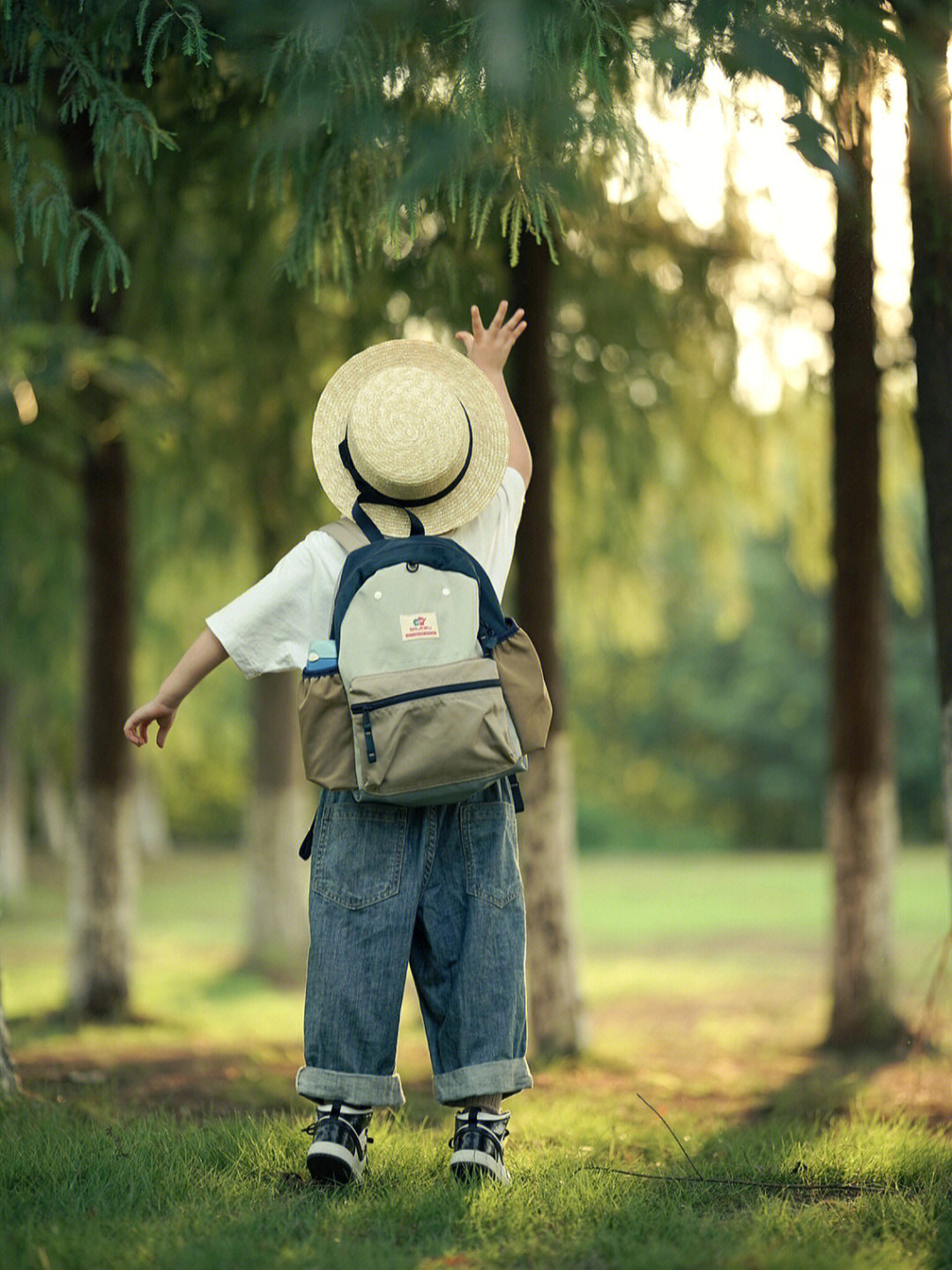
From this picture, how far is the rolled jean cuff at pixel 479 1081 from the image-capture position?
3023 millimetres

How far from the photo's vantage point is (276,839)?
32.6 ft

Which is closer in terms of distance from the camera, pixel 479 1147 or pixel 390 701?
pixel 390 701

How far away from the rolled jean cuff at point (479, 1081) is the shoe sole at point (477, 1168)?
122 millimetres

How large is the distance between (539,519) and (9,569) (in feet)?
17.4

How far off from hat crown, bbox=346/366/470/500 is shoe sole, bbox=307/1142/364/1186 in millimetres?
1491

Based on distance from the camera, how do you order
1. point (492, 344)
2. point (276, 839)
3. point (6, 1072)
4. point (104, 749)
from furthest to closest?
point (276, 839) → point (104, 749) → point (6, 1072) → point (492, 344)

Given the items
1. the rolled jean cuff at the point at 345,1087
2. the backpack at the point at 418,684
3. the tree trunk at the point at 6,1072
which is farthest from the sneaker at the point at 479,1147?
the tree trunk at the point at 6,1072

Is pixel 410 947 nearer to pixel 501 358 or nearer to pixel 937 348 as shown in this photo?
pixel 501 358

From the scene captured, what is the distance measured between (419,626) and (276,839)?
727 cm

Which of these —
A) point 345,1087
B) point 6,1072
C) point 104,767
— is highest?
point 104,767

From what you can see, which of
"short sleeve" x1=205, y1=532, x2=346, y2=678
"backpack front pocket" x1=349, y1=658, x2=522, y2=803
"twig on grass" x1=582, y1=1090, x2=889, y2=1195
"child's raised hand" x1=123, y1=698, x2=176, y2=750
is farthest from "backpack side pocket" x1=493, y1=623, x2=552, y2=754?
"twig on grass" x1=582, y1=1090, x2=889, y2=1195

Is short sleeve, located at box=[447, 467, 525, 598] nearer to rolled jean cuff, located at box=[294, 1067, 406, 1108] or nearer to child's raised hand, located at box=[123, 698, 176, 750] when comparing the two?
child's raised hand, located at box=[123, 698, 176, 750]

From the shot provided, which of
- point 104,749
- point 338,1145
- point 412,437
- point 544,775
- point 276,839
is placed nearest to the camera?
point 338,1145

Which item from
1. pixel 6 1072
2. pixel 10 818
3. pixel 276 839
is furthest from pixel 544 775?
pixel 10 818
